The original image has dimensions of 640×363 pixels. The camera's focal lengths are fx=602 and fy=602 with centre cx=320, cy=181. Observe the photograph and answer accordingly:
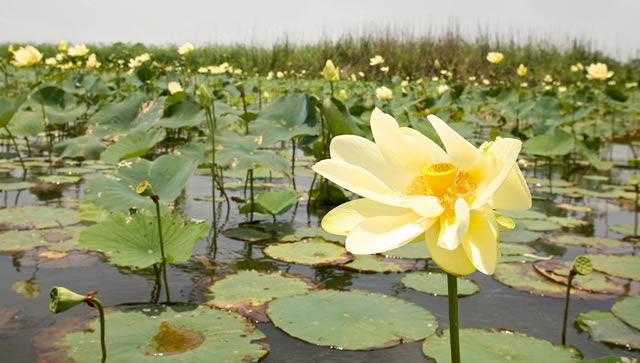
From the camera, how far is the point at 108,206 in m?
1.77

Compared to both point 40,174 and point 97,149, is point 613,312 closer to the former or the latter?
point 97,149

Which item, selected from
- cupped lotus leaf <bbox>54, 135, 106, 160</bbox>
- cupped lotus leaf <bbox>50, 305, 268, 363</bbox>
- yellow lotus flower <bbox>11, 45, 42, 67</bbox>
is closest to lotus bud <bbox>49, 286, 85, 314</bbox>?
cupped lotus leaf <bbox>50, 305, 268, 363</bbox>

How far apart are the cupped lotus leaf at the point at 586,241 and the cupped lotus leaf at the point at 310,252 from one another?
91 cm

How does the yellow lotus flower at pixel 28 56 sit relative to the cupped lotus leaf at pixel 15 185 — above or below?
above

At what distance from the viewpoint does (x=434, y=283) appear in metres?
1.78

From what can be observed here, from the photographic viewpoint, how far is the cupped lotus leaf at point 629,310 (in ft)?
4.83

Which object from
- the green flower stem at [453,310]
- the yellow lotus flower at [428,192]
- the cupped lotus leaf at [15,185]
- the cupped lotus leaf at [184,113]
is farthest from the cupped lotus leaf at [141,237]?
the cupped lotus leaf at [15,185]

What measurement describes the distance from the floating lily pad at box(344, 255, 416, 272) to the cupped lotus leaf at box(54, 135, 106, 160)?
1773 millimetres

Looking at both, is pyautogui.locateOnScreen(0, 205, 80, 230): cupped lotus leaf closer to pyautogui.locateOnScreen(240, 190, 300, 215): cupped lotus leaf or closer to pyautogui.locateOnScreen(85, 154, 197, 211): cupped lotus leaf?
pyautogui.locateOnScreen(85, 154, 197, 211): cupped lotus leaf

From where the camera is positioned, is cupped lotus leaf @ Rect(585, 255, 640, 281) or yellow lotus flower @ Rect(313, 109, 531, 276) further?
cupped lotus leaf @ Rect(585, 255, 640, 281)

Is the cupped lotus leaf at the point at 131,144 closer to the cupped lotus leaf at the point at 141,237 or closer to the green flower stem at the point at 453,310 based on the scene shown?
the cupped lotus leaf at the point at 141,237

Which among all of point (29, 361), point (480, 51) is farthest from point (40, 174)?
point (480, 51)

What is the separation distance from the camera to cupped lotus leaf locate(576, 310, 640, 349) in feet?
4.63

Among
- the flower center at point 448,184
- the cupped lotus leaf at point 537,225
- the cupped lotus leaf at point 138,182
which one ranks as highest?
the flower center at point 448,184
